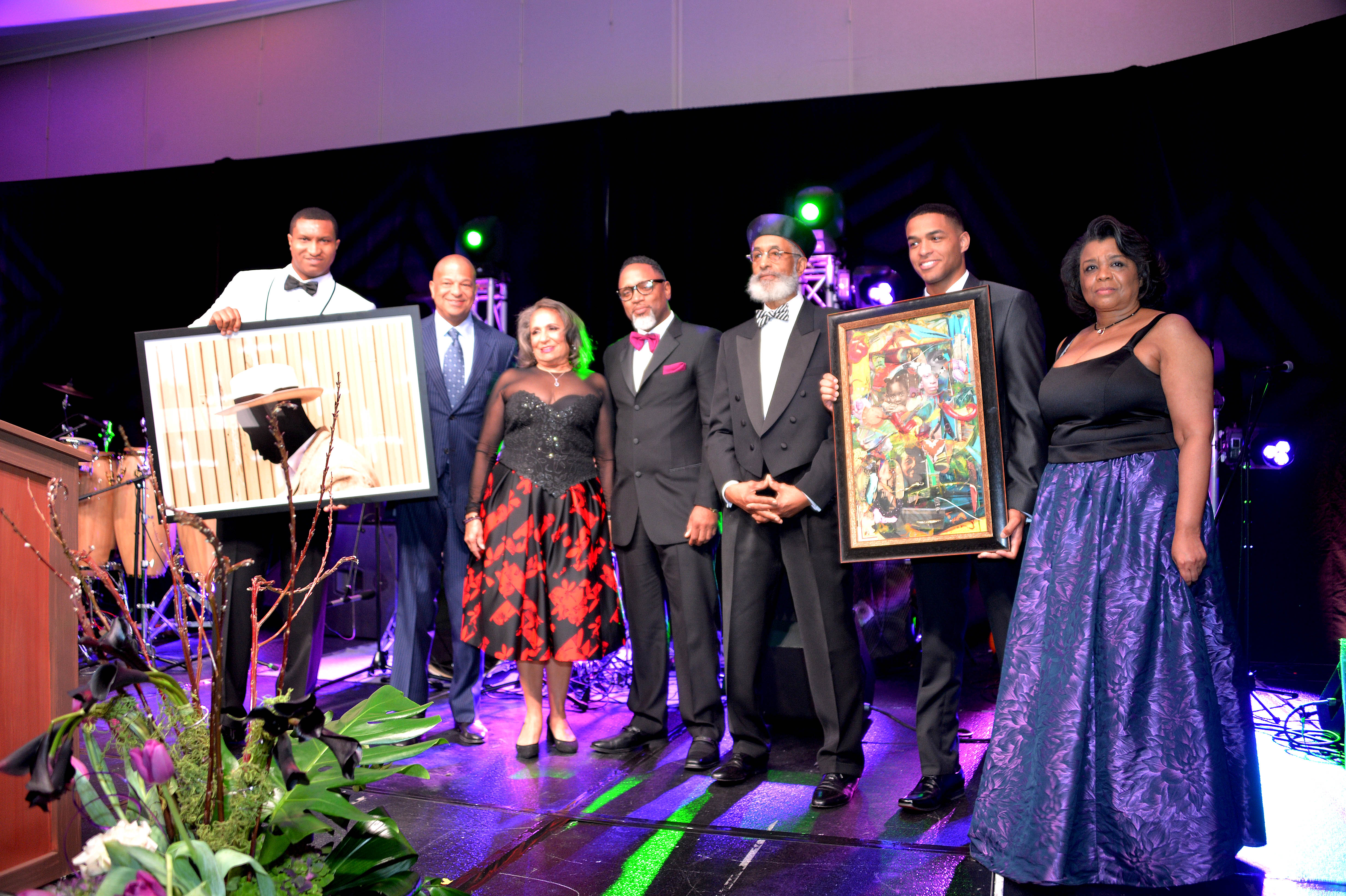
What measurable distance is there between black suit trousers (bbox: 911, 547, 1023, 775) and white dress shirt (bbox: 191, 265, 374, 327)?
2404mm

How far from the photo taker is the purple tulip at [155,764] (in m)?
1.06

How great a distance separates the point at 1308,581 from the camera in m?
5.16

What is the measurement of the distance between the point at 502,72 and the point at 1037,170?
433cm

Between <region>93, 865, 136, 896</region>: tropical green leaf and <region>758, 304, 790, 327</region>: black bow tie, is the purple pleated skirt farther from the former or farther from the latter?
<region>93, 865, 136, 896</region>: tropical green leaf

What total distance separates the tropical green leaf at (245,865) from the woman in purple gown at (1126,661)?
1807mm

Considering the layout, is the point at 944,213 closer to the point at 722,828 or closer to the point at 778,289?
the point at 778,289

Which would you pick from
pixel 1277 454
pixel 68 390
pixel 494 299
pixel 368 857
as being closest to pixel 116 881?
pixel 368 857

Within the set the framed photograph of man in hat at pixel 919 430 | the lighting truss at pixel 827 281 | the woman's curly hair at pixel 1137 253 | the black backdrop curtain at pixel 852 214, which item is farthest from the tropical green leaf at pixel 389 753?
the black backdrop curtain at pixel 852 214

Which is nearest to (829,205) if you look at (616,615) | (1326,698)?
(616,615)

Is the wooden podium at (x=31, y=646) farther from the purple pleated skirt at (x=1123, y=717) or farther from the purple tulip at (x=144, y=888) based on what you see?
the purple pleated skirt at (x=1123, y=717)

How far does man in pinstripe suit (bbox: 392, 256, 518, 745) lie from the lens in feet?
12.5

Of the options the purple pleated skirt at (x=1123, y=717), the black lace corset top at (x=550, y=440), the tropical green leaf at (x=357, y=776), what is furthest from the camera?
the black lace corset top at (x=550, y=440)

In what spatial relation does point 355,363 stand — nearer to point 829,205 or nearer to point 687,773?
point 687,773

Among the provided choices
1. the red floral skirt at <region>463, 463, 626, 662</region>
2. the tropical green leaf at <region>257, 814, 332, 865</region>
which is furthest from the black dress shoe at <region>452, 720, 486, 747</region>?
the tropical green leaf at <region>257, 814, 332, 865</region>
